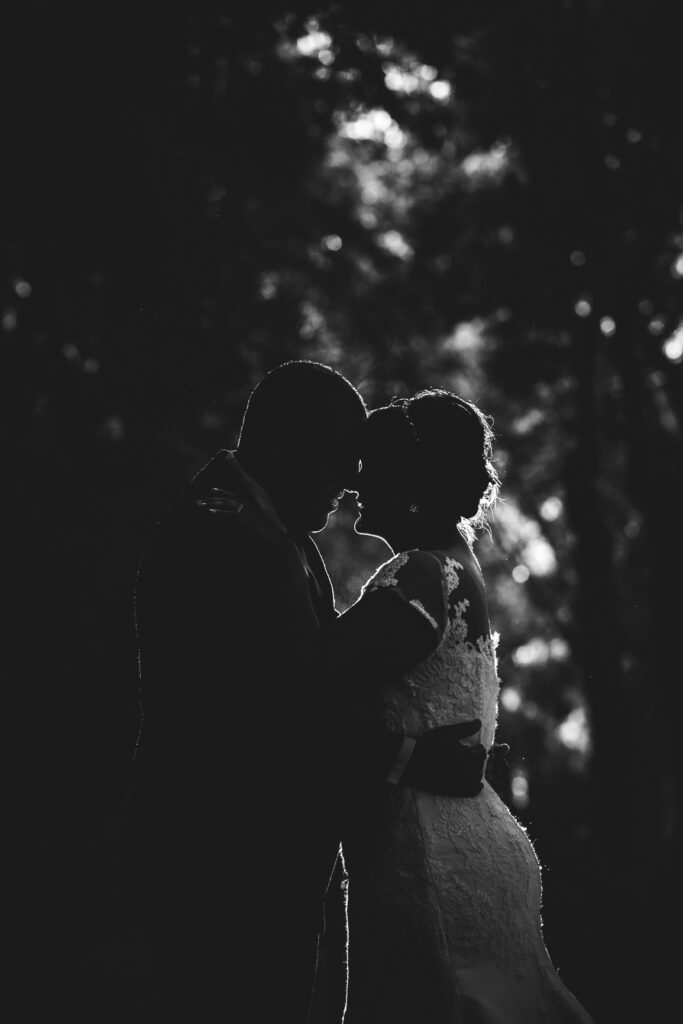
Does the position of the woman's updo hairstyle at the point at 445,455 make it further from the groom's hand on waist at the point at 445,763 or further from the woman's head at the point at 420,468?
the groom's hand on waist at the point at 445,763

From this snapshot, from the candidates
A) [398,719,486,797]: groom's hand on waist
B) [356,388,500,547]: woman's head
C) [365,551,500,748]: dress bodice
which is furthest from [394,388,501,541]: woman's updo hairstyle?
[398,719,486,797]: groom's hand on waist

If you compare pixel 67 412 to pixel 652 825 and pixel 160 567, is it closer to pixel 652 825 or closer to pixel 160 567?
pixel 160 567

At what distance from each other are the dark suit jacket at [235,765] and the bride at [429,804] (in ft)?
0.56

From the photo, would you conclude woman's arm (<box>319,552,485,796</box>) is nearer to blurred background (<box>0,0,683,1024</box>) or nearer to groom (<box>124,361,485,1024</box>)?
groom (<box>124,361,485,1024</box>)

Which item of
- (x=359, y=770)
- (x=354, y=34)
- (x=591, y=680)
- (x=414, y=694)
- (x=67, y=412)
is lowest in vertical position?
(x=359, y=770)

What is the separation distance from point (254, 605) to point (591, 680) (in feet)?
40.5

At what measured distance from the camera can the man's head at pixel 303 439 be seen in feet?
12.6

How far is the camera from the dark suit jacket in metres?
3.39

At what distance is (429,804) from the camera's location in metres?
3.47

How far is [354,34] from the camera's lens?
766 centimetres

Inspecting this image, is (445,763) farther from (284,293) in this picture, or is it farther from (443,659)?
(284,293)

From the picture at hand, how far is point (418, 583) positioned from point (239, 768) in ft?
2.75

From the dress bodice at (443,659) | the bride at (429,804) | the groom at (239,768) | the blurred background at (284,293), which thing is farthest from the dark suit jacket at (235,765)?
the blurred background at (284,293)

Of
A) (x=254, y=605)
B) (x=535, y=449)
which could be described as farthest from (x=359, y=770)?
(x=535, y=449)
